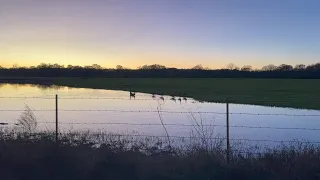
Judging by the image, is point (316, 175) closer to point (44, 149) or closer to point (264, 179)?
point (264, 179)

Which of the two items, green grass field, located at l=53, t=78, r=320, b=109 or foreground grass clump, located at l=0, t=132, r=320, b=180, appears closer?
foreground grass clump, located at l=0, t=132, r=320, b=180

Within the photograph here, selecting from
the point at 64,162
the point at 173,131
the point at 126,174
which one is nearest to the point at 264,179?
the point at 126,174

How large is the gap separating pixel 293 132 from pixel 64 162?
42.0 ft

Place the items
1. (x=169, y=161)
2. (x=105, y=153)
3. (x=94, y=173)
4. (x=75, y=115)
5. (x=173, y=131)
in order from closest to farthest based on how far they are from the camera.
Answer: (x=94, y=173), (x=169, y=161), (x=105, y=153), (x=173, y=131), (x=75, y=115)

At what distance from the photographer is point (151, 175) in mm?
7352

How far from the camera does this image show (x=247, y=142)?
14.0 m

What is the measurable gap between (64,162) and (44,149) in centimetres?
84

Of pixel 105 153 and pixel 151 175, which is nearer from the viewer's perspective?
pixel 151 175

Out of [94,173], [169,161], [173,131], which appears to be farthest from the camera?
[173,131]

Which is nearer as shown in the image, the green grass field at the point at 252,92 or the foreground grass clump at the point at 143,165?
the foreground grass clump at the point at 143,165

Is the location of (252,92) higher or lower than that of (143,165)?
lower

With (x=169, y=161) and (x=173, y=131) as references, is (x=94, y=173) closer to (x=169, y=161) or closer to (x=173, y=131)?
(x=169, y=161)

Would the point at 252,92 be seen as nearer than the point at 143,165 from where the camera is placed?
No

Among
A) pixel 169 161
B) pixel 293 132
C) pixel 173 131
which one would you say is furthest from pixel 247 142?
pixel 169 161
